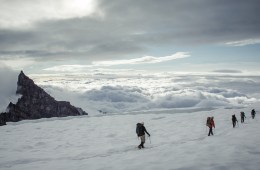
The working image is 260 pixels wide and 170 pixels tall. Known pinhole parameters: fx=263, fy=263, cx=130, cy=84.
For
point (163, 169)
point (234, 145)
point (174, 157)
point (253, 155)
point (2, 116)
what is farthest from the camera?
point (2, 116)

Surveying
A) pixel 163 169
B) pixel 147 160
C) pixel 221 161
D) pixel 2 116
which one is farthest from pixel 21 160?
pixel 2 116

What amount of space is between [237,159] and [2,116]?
212 metres

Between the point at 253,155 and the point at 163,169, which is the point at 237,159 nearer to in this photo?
the point at 253,155

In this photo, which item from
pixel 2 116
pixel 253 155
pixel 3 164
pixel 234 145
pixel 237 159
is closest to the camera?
pixel 237 159

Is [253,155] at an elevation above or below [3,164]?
above

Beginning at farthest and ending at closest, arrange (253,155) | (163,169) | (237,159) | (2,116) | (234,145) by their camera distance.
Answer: (2,116)
(234,145)
(253,155)
(237,159)
(163,169)

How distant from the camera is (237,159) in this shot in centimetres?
1134

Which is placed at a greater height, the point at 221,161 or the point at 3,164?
the point at 221,161

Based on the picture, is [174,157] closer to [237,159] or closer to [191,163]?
[191,163]

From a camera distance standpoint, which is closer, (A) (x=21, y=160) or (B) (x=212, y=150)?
(B) (x=212, y=150)

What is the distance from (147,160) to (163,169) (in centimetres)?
220

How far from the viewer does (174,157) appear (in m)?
12.9

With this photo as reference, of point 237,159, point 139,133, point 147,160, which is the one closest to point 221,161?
point 237,159

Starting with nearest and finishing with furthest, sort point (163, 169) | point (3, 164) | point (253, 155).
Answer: point (163, 169)
point (253, 155)
point (3, 164)
